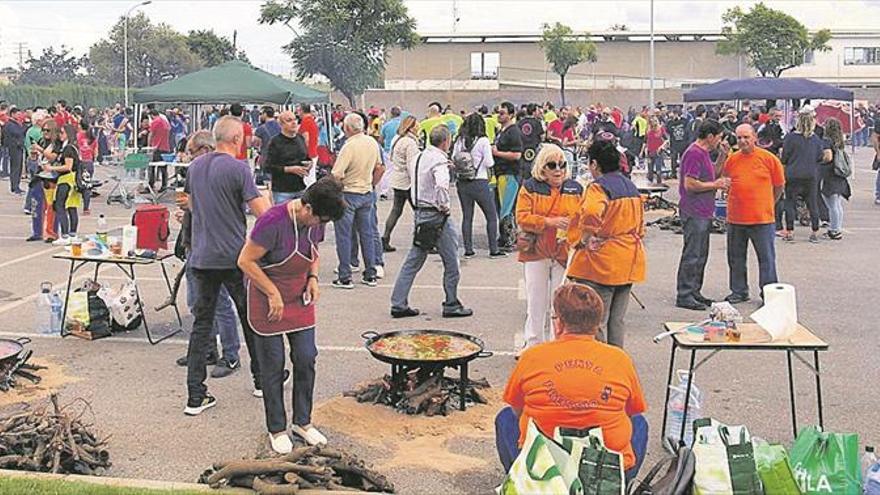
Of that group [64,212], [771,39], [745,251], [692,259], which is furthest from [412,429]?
[771,39]

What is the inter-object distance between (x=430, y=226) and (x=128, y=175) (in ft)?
39.8

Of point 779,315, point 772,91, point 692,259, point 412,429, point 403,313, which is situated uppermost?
point 772,91

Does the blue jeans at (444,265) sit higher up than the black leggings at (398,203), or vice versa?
the black leggings at (398,203)

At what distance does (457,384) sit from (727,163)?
448 centimetres

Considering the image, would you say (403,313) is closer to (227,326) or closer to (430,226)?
(430,226)

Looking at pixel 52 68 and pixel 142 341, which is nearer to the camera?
pixel 142 341

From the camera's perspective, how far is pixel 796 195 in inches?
582

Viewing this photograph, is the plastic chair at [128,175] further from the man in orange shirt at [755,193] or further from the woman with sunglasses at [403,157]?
the man in orange shirt at [755,193]

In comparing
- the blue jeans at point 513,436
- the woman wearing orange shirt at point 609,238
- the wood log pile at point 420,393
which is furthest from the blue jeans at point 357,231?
the blue jeans at point 513,436

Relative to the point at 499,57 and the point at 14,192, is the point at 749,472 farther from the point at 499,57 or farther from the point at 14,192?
the point at 499,57

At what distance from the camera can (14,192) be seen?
70.9 feet

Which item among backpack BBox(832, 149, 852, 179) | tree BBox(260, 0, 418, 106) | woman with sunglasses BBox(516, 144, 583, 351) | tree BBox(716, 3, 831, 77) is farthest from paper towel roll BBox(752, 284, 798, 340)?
tree BBox(716, 3, 831, 77)

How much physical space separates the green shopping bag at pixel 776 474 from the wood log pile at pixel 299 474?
188cm

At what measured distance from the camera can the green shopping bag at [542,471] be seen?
3906mm
